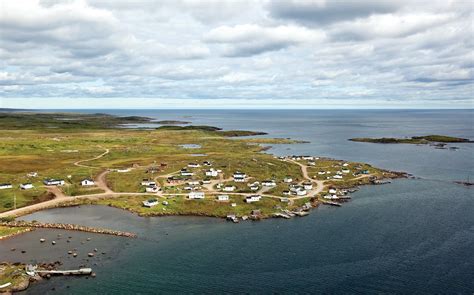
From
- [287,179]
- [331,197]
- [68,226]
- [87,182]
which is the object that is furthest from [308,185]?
[68,226]

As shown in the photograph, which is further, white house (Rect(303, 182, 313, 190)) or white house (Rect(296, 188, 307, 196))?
white house (Rect(303, 182, 313, 190))

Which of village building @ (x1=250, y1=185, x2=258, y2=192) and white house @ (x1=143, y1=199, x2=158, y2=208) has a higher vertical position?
village building @ (x1=250, y1=185, x2=258, y2=192)

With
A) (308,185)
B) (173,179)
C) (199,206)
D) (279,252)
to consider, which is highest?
(308,185)

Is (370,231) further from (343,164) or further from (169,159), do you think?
(169,159)

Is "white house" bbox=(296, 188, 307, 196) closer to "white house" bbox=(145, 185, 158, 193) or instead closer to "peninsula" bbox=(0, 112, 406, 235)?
"peninsula" bbox=(0, 112, 406, 235)

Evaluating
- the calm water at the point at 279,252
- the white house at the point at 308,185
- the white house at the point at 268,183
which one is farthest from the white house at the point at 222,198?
the white house at the point at 308,185

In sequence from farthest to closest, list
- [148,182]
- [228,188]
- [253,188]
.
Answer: [148,182]
[253,188]
[228,188]

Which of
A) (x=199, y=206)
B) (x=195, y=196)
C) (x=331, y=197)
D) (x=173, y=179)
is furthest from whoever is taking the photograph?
(x=173, y=179)

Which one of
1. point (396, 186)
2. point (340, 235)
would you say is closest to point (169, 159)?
point (396, 186)

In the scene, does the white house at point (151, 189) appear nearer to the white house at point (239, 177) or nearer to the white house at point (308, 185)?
the white house at point (239, 177)

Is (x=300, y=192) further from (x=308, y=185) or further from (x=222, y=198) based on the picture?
(x=222, y=198)

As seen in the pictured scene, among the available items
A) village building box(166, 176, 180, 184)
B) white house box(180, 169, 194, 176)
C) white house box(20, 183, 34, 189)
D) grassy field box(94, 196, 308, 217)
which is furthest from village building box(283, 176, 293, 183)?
white house box(20, 183, 34, 189)
